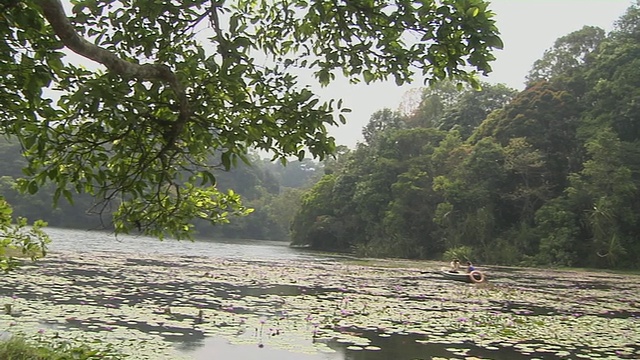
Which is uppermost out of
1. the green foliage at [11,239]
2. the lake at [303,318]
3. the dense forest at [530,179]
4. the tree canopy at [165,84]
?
the dense forest at [530,179]

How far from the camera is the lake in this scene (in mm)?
5598

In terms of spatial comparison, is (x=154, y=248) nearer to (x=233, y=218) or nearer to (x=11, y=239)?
(x=11, y=239)

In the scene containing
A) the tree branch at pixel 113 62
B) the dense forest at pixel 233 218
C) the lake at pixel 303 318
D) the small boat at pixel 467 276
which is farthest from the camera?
the dense forest at pixel 233 218

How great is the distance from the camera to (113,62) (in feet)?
7.97

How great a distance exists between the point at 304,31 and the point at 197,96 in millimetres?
1140

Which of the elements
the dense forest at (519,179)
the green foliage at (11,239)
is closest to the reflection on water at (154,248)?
the dense forest at (519,179)

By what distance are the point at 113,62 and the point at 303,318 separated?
5.55 metres

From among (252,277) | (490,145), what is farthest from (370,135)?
(252,277)

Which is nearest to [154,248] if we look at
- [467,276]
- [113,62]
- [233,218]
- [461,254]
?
[461,254]

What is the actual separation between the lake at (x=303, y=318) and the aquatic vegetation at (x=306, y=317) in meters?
0.02

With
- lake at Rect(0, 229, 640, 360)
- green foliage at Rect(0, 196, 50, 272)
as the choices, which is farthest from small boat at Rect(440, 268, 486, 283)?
green foliage at Rect(0, 196, 50, 272)

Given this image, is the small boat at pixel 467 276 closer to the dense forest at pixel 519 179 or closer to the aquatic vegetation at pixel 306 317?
the aquatic vegetation at pixel 306 317

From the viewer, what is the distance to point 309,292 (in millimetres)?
10469

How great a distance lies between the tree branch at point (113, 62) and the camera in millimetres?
2221
